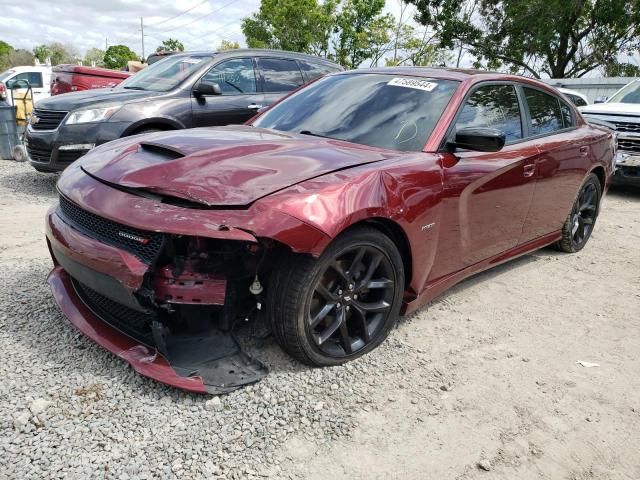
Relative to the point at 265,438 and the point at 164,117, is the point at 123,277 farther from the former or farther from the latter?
the point at 164,117

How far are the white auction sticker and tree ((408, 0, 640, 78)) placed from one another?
21839 mm

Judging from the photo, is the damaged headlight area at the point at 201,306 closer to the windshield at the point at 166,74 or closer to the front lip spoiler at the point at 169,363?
the front lip spoiler at the point at 169,363

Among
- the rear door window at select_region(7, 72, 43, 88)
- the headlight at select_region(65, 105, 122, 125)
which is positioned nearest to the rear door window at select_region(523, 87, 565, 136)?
the headlight at select_region(65, 105, 122, 125)

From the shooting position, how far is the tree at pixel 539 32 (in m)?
22.0

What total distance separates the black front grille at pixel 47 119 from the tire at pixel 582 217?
565cm

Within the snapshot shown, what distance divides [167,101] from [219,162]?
13.9 ft

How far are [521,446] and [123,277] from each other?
1.92 metres

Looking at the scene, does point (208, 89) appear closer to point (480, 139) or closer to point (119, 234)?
point (480, 139)

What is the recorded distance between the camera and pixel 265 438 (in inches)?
89.7

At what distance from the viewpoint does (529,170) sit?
3.83 meters

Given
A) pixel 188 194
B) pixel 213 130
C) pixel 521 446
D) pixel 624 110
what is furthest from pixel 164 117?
pixel 624 110

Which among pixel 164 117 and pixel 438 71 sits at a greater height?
pixel 438 71

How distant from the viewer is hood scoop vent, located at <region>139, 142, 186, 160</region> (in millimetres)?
2725

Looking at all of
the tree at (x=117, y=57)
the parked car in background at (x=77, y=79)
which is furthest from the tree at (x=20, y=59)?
the parked car in background at (x=77, y=79)
